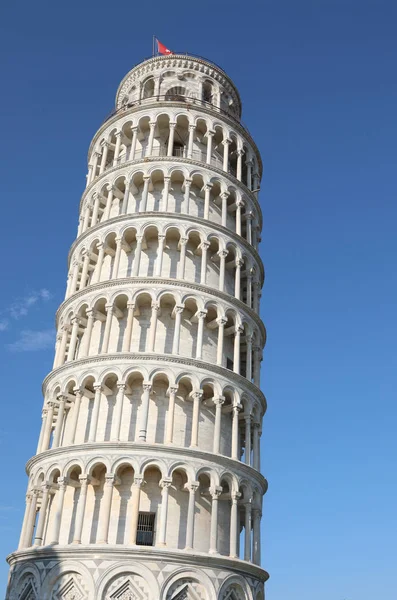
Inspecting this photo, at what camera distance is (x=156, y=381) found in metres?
32.3

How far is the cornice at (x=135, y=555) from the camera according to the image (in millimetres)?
27188

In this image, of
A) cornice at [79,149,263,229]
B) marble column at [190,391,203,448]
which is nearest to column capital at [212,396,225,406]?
marble column at [190,391,203,448]

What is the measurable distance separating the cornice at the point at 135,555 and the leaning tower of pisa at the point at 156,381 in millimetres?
59

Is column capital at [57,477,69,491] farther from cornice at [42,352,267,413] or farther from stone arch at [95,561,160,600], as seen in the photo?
cornice at [42,352,267,413]

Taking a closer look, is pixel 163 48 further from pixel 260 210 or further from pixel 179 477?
pixel 179 477

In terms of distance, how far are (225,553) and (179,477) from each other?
4241mm

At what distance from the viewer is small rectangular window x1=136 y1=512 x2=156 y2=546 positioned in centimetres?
2875

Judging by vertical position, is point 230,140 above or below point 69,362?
above

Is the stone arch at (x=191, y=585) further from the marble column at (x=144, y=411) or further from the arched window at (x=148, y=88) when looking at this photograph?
the arched window at (x=148, y=88)

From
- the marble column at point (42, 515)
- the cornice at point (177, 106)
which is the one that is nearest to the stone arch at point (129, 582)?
the marble column at point (42, 515)

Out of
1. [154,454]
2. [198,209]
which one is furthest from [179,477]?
[198,209]

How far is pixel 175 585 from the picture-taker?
27.3 m

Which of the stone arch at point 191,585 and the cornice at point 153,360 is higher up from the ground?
the cornice at point 153,360

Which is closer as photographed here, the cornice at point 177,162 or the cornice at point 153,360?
the cornice at point 153,360
